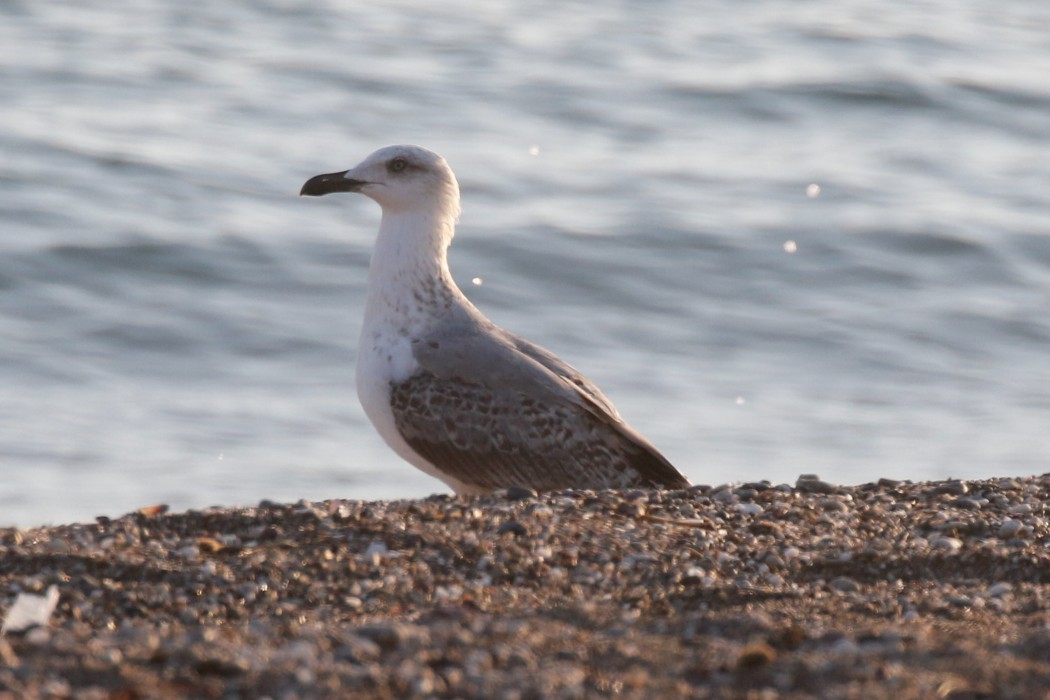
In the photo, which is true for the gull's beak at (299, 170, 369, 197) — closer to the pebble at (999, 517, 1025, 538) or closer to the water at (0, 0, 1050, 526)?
the water at (0, 0, 1050, 526)

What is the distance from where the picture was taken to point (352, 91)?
1719cm

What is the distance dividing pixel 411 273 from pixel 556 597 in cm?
285

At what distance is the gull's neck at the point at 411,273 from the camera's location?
312 inches

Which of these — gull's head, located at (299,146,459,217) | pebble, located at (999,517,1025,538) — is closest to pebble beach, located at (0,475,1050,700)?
pebble, located at (999,517,1025,538)

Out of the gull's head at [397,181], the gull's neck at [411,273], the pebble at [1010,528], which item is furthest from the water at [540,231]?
the pebble at [1010,528]

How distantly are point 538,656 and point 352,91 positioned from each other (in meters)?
13.2

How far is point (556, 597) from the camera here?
551 cm

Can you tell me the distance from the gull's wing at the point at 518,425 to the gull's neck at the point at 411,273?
289 mm

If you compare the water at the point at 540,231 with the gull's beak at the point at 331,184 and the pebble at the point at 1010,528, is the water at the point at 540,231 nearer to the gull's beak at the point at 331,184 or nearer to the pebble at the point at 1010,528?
the gull's beak at the point at 331,184

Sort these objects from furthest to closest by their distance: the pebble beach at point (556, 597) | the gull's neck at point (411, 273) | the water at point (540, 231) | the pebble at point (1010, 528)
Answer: the water at point (540, 231) < the gull's neck at point (411, 273) < the pebble at point (1010, 528) < the pebble beach at point (556, 597)

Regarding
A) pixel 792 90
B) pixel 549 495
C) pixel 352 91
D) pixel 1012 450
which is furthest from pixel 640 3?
pixel 549 495

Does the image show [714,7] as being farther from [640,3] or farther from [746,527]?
[746,527]

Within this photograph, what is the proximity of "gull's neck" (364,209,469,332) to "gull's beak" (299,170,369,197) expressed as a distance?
196 mm

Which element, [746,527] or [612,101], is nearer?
[746,527]
